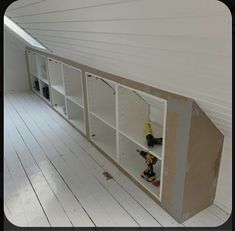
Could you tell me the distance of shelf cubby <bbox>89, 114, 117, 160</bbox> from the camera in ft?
8.41

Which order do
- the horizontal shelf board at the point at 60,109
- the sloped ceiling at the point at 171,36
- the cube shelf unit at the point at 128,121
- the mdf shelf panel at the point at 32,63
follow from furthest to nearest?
1. the mdf shelf panel at the point at 32,63
2. the horizontal shelf board at the point at 60,109
3. the cube shelf unit at the point at 128,121
4. the sloped ceiling at the point at 171,36

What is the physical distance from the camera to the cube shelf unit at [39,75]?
166 inches

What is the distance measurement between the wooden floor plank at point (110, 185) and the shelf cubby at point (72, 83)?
50 centimetres

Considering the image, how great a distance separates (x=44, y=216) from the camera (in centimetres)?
173

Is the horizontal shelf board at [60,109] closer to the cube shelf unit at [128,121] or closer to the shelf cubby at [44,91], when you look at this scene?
the shelf cubby at [44,91]

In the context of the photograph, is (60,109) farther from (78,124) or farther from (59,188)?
(59,188)

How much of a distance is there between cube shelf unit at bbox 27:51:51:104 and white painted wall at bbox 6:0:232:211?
2.99 meters

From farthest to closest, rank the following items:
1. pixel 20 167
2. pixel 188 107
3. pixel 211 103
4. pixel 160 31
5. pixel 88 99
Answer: pixel 88 99 < pixel 20 167 < pixel 188 107 < pixel 211 103 < pixel 160 31

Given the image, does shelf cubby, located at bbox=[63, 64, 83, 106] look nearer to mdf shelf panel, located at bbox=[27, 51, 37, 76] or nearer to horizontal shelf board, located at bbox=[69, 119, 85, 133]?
horizontal shelf board, located at bbox=[69, 119, 85, 133]

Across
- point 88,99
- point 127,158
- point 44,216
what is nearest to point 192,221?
point 127,158

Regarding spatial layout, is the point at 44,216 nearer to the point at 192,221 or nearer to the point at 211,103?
the point at 192,221

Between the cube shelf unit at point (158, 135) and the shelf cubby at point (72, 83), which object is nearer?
the cube shelf unit at point (158, 135)

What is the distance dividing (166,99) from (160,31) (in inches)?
30.4

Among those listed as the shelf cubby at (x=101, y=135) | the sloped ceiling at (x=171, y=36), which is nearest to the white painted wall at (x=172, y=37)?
the sloped ceiling at (x=171, y=36)
